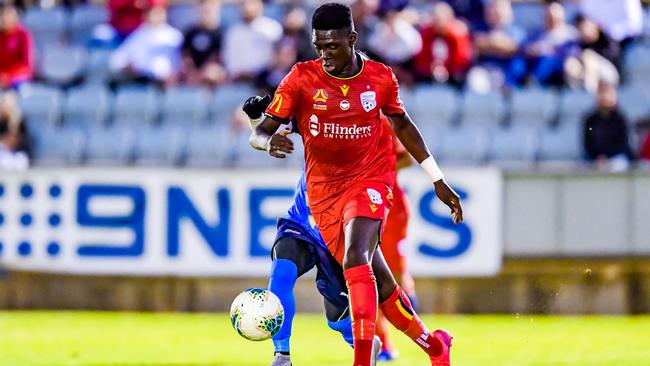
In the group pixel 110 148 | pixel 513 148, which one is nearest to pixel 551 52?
pixel 513 148

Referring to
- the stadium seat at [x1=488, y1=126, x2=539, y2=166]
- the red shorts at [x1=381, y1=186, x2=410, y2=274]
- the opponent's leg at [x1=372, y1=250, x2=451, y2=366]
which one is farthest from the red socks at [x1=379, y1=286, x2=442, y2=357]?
the stadium seat at [x1=488, y1=126, x2=539, y2=166]

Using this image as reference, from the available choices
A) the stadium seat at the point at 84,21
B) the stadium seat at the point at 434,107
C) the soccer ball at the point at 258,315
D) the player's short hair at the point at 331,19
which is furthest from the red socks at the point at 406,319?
the stadium seat at the point at 84,21

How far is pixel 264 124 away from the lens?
7676 millimetres

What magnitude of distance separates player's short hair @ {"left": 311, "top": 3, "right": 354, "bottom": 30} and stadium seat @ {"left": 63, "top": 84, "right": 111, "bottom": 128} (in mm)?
9287

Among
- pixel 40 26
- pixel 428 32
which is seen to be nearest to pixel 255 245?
pixel 428 32

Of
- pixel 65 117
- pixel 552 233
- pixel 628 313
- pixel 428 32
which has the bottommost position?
pixel 628 313

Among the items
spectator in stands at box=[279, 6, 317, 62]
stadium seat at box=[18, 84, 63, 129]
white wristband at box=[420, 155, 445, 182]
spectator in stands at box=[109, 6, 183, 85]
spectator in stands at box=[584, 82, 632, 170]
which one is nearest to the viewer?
white wristband at box=[420, 155, 445, 182]

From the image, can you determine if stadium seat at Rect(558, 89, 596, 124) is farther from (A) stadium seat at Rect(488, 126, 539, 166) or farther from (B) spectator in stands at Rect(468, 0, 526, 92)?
(B) spectator in stands at Rect(468, 0, 526, 92)

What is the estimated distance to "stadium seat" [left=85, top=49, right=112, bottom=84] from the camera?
56.9 feet

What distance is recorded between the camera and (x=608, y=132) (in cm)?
1466

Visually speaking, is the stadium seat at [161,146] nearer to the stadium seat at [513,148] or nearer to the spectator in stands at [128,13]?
the spectator in stands at [128,13]

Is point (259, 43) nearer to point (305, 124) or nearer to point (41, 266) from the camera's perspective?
point (41, 266)

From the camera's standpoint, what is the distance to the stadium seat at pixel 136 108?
16.4 metres

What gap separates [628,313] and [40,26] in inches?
350
